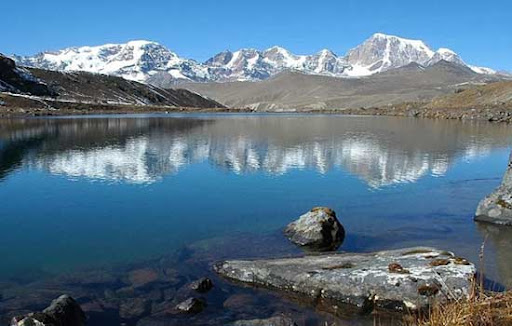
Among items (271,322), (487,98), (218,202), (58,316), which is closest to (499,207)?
(218,202)

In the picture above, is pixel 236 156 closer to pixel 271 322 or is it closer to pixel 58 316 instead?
pixel 271 322

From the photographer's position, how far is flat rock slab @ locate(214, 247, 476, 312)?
1437 cm

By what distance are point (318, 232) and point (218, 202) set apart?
971 cm

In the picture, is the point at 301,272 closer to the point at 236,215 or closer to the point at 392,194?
the point at 236,215

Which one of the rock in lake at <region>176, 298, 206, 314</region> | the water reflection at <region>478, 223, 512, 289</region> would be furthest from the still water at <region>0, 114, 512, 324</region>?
the rock in lake at <region>176, 298, 206, 314</region>

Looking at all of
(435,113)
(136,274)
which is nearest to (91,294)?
(136,274)

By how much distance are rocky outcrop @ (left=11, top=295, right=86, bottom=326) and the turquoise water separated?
4.70m

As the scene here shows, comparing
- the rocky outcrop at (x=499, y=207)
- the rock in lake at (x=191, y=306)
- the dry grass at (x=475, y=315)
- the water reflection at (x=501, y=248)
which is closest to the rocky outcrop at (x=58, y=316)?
the rock in lake at (x=191, y=306)

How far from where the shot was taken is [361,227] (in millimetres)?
23812

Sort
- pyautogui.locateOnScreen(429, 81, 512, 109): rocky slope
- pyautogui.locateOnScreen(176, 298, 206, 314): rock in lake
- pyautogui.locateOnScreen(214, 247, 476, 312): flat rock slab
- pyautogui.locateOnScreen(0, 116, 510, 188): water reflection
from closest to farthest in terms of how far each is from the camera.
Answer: pyautogui.locateOnScreen(214, 247, 476, 312): flat rock slab
pyautogui.locateOnScreen(176, 298, 206, 314): rock in lake
pyautogui.locateOnScreen(0, 116, 510, 188): water reflection
pyautogui.locateOnScreen(429, 81, 512, 109): rocky slope

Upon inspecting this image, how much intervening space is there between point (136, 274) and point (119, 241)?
4.37 m

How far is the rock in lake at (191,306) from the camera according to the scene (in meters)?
14.6

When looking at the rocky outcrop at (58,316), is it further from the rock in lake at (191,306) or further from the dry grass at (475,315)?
the dry grass at (475,315)

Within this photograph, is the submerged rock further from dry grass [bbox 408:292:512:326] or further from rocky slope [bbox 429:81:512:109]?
rocky slope [bbox 429:81:512:109]
